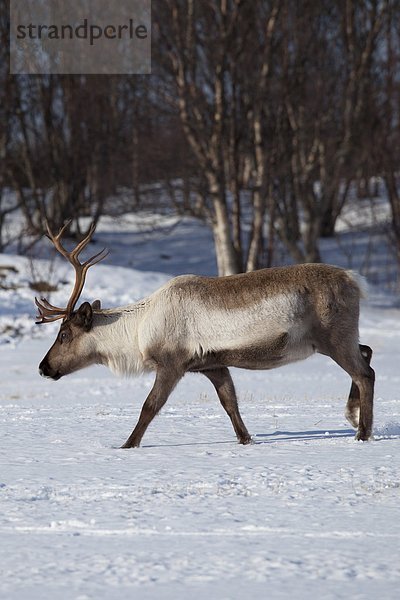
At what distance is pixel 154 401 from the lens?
23.2 feet

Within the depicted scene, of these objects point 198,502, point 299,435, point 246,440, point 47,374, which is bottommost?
point 299,435

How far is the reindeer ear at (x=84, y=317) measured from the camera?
753 cm

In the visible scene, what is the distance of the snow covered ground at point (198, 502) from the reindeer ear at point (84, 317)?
82cm

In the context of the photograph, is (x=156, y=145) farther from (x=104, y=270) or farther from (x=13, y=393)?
(x=13, y=393)

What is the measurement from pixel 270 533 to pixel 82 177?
2465 centimetres

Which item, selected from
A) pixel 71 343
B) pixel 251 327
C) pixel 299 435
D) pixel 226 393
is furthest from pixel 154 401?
pixel 299 435

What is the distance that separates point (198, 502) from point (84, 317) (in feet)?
8.59

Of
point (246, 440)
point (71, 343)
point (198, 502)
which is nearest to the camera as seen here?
point (198, 502)

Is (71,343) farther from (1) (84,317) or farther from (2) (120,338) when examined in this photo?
(2) (120,338)

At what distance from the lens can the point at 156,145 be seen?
25312 mm

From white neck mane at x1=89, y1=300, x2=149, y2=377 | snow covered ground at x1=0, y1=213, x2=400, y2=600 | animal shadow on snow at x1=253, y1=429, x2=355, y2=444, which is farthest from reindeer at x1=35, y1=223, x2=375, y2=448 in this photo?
snow covered ground at x1=0, y1=213, x2=400, y2=600

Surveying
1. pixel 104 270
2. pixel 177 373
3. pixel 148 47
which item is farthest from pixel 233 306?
pixel 148 47

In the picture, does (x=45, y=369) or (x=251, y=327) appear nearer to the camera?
(x=251, y=327)

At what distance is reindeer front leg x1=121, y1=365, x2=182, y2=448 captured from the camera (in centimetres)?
704
